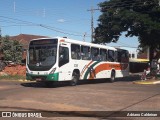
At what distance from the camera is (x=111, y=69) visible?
3161 cm

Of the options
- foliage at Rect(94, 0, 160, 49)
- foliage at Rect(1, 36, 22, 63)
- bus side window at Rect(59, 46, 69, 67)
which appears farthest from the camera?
foliage at Rect(1, 36, 22, 63)

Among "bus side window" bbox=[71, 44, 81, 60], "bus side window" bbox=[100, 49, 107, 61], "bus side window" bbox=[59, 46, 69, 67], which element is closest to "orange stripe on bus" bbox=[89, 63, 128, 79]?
"bus side window" bbox=[100, 49, 107, 61]

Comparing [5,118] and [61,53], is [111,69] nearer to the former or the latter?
[61,53]

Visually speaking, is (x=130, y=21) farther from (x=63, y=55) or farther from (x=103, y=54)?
(x=63, y=55)

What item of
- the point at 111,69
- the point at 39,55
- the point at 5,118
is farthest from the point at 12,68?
the point at 5,118

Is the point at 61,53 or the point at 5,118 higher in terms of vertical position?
the point at 61,53

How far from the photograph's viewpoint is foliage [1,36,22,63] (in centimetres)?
5898

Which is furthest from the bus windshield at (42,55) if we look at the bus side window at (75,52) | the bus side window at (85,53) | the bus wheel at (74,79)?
the bus side window at (85,53)

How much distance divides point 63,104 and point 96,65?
1389cm

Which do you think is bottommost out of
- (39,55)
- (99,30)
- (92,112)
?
(92,112)

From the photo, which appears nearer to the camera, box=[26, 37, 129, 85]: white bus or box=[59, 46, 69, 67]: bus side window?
box=[26, 37, 129, 85]: white bus

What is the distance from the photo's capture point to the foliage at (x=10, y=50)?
2322 inches

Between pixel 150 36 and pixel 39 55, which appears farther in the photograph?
pixel 150 36

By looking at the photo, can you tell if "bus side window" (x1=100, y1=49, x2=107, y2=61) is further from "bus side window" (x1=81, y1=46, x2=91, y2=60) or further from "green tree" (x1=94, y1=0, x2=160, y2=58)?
"green tree" (x1=94, y1=0, x2=160, y2=58)
